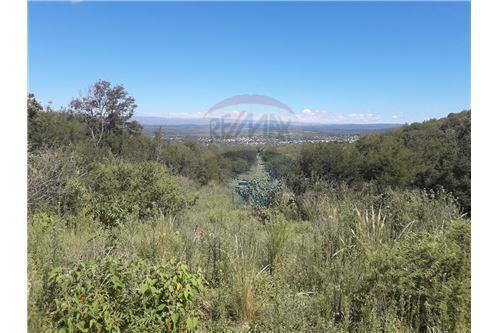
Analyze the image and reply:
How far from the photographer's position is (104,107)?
58.1ft

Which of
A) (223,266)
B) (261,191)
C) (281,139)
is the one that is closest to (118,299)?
(223,266)

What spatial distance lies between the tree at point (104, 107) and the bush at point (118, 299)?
1586 centimetres

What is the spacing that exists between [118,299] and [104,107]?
666 inches

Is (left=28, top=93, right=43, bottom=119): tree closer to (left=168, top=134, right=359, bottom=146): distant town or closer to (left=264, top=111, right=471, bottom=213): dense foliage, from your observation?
(left=168, top=134, right=359, bottom=146): distant town

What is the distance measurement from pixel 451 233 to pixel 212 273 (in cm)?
209

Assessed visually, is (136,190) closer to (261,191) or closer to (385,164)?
(261,191)

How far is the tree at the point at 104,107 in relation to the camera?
17344 mm

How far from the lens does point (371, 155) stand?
11844mm

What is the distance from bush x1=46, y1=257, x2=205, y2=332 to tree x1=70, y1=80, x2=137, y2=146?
624 inches

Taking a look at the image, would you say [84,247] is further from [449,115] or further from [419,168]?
[449,115]

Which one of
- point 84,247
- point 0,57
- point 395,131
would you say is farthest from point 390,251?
point 395,131

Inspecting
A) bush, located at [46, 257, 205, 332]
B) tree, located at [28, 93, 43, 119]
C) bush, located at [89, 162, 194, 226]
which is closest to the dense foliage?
bush, located at [89, 162, 194, 226]

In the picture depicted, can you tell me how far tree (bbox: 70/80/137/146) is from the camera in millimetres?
17344

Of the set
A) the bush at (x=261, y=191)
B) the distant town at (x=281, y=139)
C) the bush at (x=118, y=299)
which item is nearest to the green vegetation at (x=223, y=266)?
the bush at (x=118, y=299)
